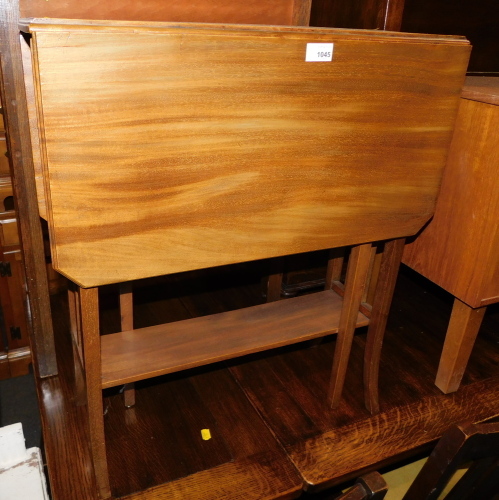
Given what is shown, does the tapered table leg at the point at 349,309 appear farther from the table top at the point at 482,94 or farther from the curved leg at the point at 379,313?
the table top at the point at 482,94

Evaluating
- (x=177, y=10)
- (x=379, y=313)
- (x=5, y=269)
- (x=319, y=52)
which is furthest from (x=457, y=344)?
(x=5, y=269)

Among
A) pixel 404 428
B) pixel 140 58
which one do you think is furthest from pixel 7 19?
pixel 404 428

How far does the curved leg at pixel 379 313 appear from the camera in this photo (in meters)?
1.51

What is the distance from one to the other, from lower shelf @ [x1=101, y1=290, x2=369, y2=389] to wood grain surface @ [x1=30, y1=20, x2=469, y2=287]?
0.30 metres

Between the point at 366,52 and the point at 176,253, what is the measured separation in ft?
1.96

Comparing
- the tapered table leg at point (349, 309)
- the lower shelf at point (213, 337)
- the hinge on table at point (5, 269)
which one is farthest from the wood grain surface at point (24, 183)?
the tapered table leg at point (349, 309)

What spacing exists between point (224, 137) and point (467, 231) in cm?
83

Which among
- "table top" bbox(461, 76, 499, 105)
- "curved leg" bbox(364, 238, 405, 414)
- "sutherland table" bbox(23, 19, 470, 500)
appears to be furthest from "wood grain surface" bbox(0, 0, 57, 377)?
"table top" bbox(461, 76, 499, 105)

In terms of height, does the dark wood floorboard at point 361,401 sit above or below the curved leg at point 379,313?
below

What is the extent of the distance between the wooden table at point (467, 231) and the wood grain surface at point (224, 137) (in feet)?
0.50

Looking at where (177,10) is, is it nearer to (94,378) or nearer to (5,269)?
(94,378)

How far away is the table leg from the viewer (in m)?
1.62

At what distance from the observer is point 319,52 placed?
1.10 m

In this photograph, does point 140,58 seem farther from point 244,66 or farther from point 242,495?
point 242,495
